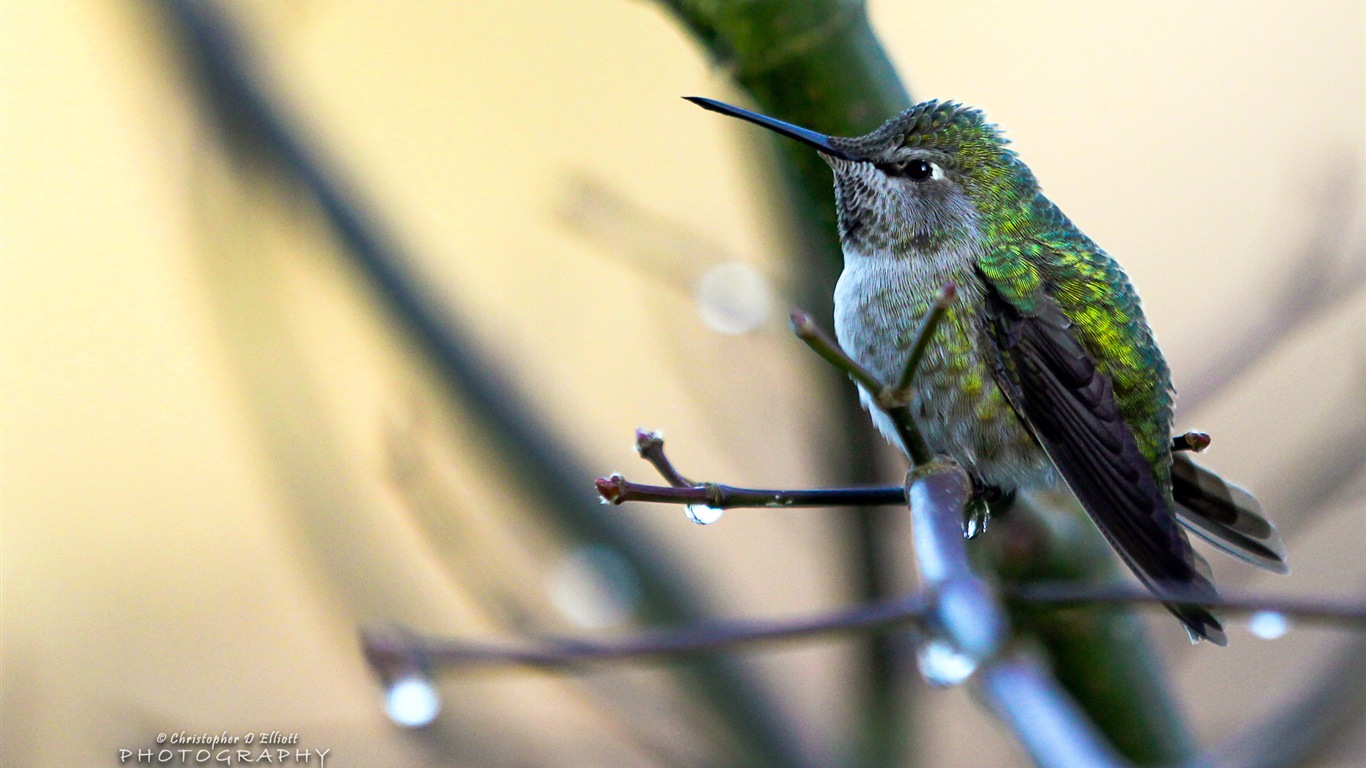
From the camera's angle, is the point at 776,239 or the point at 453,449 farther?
the point at 453,449

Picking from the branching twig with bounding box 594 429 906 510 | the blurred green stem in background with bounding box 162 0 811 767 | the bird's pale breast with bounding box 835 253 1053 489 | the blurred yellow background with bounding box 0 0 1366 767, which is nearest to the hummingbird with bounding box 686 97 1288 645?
the bird's pale breast with bounding box 835 253 1053 489

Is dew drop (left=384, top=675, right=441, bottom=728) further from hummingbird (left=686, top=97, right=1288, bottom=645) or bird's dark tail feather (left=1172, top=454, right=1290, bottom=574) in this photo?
bird's dark tail feather (left=1172, top=454, right=1290, bottom=574)

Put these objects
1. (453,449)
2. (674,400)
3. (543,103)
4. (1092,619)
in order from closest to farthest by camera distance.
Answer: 1. (1092,619)
2. (453,449)
3. (674,400)
4. (543,103)

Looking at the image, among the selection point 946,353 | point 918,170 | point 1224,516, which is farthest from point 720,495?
point 1224,516

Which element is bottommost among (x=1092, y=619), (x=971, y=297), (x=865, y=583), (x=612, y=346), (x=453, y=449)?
(x=1092, y=619)

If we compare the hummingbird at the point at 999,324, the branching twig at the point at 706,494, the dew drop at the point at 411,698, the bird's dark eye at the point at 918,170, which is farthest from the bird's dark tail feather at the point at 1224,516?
the dew drop at the point at 411,698

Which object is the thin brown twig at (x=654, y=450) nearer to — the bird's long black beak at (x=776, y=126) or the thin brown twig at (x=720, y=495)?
the thin brown twig at (x=720, y=495)

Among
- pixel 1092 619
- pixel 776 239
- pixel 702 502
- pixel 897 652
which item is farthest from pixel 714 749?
pixel 702 502

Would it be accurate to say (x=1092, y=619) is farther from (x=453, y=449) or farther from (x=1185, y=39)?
(x=1185, y=39)
